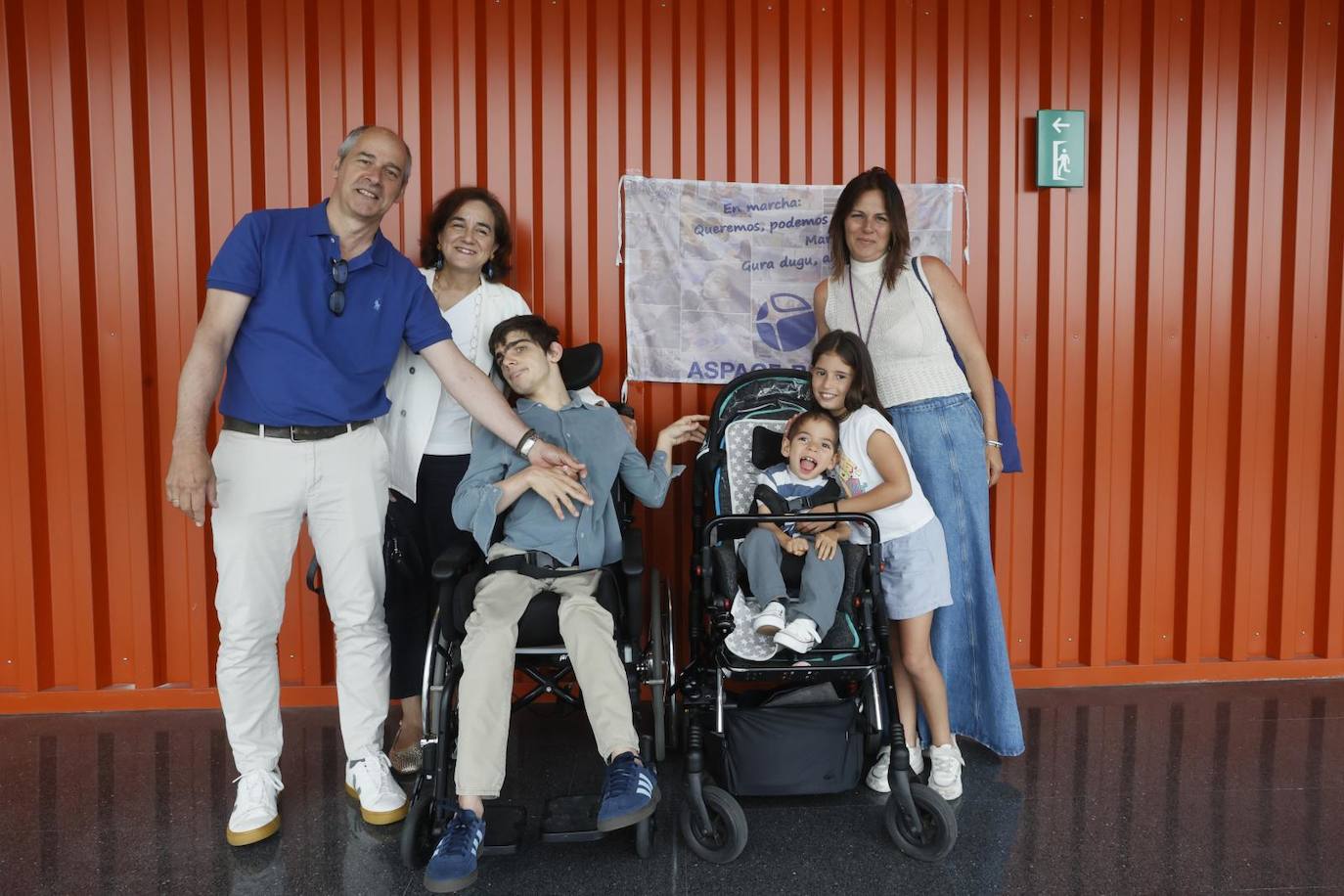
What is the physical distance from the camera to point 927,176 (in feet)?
12.1

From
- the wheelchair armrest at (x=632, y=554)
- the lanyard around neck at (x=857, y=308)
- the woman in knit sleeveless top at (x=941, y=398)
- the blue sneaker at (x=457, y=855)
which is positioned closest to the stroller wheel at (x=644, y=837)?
the blue sneaker at (x=457, y=855)

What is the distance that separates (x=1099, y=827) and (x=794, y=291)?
2234mm

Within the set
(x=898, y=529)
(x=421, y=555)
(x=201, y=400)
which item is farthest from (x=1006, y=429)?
(x=201, y=400)

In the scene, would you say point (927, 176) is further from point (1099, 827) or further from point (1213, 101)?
point (1099, 827)

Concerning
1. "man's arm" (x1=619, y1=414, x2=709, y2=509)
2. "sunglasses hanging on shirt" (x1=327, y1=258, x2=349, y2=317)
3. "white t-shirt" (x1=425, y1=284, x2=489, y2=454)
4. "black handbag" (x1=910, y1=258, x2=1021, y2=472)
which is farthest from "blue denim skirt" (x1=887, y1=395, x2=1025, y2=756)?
"sunglasses hanging on shirt" (x1=327, y1=258, x2=349, y2=317)

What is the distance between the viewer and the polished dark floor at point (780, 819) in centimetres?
237

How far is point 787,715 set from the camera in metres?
2.62

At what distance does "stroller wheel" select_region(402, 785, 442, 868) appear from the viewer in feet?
7.60

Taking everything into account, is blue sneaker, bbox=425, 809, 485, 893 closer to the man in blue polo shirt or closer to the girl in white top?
the man in blue polo shirt

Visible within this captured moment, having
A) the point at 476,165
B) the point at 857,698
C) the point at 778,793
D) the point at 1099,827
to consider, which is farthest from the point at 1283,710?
the point at 476,165

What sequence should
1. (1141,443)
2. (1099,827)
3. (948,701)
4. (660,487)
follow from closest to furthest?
(1099,827)
(660,487)
(948,701)
(1141,443)

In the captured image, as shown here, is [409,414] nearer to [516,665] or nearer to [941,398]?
[516,665]

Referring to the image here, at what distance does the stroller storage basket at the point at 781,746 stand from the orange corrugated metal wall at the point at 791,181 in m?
1.17

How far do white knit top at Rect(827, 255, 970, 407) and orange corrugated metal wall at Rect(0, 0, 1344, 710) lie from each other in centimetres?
83
